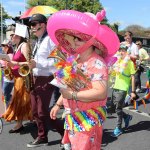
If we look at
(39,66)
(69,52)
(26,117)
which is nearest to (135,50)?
(26,117)

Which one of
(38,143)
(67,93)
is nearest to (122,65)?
(38,143)

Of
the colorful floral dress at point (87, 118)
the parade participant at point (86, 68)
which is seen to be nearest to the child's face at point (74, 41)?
the parade participant at point (86, 68)

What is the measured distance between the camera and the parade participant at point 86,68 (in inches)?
98.5

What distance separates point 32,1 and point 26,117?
55.1m

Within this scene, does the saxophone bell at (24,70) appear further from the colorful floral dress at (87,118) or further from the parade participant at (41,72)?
the colorful floral dress at (87,118)

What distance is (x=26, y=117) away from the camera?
5.61m

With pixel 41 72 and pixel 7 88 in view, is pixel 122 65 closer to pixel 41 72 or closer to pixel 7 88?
pixel 41 72

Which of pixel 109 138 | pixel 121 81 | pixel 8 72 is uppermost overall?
pixel 8 72

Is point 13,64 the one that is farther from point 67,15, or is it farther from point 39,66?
point 67,15

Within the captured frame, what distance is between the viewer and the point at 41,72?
178 inches

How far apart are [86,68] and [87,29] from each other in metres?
0.30

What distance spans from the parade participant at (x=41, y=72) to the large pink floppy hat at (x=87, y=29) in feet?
5.70

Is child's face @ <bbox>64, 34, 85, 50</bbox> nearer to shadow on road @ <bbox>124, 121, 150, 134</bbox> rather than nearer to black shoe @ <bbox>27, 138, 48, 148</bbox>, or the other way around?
black shoe @ <bbox>27, 138, 48, 148</bbox>

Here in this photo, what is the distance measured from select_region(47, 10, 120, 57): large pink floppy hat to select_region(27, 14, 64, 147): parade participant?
174cm
